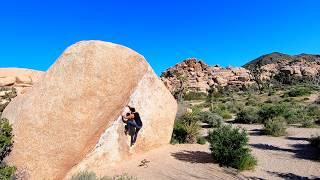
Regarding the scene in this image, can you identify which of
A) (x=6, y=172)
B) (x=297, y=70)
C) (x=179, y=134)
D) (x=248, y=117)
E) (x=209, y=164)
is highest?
(x=297, y=70)

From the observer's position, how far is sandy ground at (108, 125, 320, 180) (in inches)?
429

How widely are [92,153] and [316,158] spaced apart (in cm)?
838

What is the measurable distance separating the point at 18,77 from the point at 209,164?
35248mm

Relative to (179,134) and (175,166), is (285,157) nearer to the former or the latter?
(179,134)

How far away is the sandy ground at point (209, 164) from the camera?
1090cm

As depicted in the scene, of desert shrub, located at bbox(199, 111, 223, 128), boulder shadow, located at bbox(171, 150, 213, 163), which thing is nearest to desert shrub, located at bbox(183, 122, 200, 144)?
boulder shadow, located at bbox(171, 150, 213, 163)

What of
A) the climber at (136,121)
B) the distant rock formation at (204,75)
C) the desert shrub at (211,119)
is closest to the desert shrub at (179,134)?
the climber at (136,121)

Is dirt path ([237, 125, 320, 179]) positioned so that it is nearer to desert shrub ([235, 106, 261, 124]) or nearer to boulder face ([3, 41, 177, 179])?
boulder face ([3, 41, 177, 179])

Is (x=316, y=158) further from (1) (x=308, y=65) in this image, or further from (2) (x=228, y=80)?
(1) (x=308, y=65)

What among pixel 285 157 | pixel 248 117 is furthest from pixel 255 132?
pixel 285 157

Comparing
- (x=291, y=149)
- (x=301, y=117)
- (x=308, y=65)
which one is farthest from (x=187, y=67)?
(x=291, y=149)

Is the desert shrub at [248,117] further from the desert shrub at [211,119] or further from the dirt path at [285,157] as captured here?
the dirt path at [285,157]

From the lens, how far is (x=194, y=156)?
13219 millimetres

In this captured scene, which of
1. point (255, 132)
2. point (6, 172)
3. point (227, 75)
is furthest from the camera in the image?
point (227, 75)
